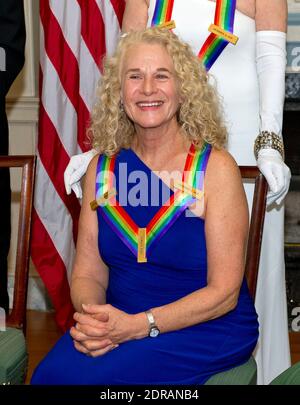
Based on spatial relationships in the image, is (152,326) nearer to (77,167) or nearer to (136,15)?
(77,167)

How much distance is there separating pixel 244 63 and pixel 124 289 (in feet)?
3.08

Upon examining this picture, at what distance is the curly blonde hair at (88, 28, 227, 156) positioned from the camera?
2176 millimetres

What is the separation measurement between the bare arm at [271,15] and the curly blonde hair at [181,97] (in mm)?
459

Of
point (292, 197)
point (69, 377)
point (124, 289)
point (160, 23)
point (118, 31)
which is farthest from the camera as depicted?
point (292, 197)

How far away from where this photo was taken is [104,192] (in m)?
2.19

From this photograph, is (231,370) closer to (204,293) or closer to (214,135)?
(204,293)

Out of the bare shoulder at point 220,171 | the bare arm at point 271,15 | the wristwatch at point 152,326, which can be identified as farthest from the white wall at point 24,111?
the wristwatch at point 152,326

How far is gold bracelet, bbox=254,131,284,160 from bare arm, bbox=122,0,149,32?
22.9 inches

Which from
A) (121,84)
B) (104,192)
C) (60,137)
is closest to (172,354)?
(104,192)

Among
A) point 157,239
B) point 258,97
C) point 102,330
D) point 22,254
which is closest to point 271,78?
point 258,97

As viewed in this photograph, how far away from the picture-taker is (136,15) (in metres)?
2.78

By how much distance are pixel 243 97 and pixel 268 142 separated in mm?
296

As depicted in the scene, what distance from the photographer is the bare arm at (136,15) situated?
2.76 meters

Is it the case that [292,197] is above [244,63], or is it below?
below
